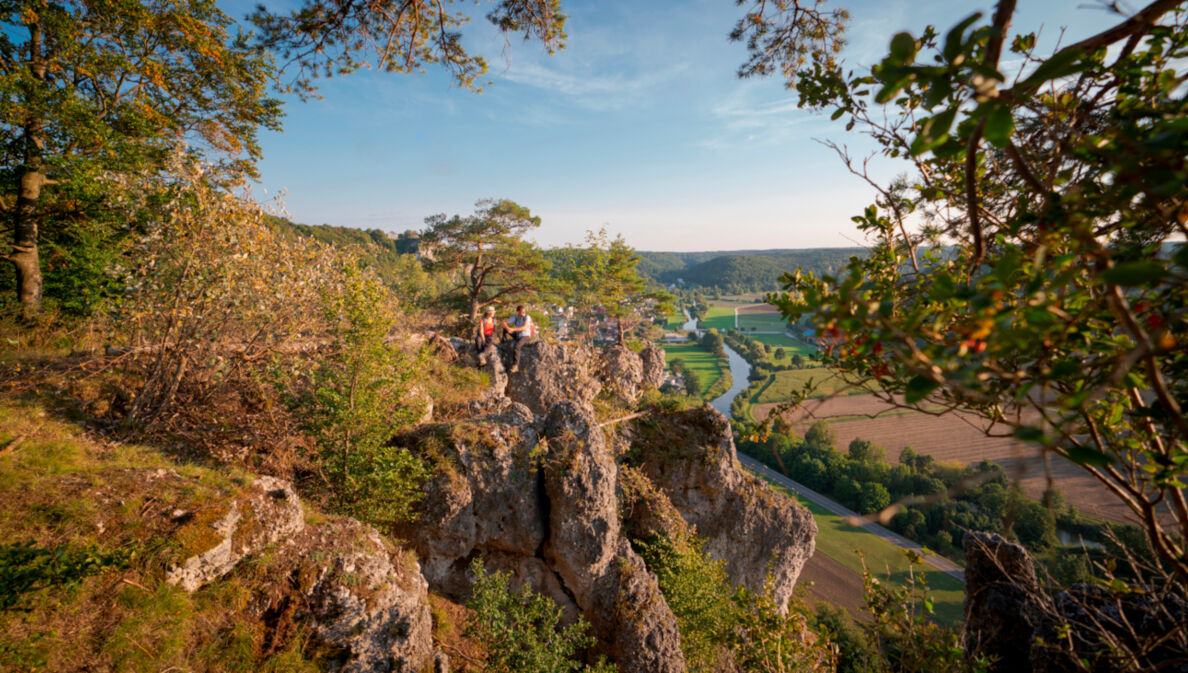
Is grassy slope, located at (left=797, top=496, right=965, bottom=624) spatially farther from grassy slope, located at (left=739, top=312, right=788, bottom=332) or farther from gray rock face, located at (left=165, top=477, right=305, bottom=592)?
grassy slope, located at (left=739, top=312, right=788, bottom=332)

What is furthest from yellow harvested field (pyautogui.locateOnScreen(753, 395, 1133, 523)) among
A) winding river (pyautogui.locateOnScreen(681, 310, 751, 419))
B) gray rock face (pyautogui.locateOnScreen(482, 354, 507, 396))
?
gray rock face (pyautogui.locateOnScreen(482, 354, 507, 396))

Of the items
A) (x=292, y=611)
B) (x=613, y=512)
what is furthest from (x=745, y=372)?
(x=292, y=611)

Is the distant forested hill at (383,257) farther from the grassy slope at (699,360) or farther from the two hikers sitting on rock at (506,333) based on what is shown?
the grassy slope at (699,360)

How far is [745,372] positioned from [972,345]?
230 ft

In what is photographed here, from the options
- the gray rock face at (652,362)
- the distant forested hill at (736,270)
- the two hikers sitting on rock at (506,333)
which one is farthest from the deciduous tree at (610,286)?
the distant forested hill at (736,270)

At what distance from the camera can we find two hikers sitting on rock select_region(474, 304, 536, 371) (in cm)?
1220

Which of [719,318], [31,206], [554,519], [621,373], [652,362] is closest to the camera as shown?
[554,519]

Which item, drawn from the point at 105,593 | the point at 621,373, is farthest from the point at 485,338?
the point at 105,593

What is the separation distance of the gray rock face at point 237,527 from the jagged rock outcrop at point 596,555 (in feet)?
12.9

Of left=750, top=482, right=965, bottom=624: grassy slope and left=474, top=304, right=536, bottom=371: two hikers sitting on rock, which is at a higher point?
left=474, top=304, right=536, bottom=371: two hikers sitting on rock

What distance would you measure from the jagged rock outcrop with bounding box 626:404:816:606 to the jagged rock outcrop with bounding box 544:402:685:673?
2.38 metres

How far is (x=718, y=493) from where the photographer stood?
10.4 meters

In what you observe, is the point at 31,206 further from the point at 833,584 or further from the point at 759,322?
the point at 759,322

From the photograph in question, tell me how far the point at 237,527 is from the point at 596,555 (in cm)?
527
